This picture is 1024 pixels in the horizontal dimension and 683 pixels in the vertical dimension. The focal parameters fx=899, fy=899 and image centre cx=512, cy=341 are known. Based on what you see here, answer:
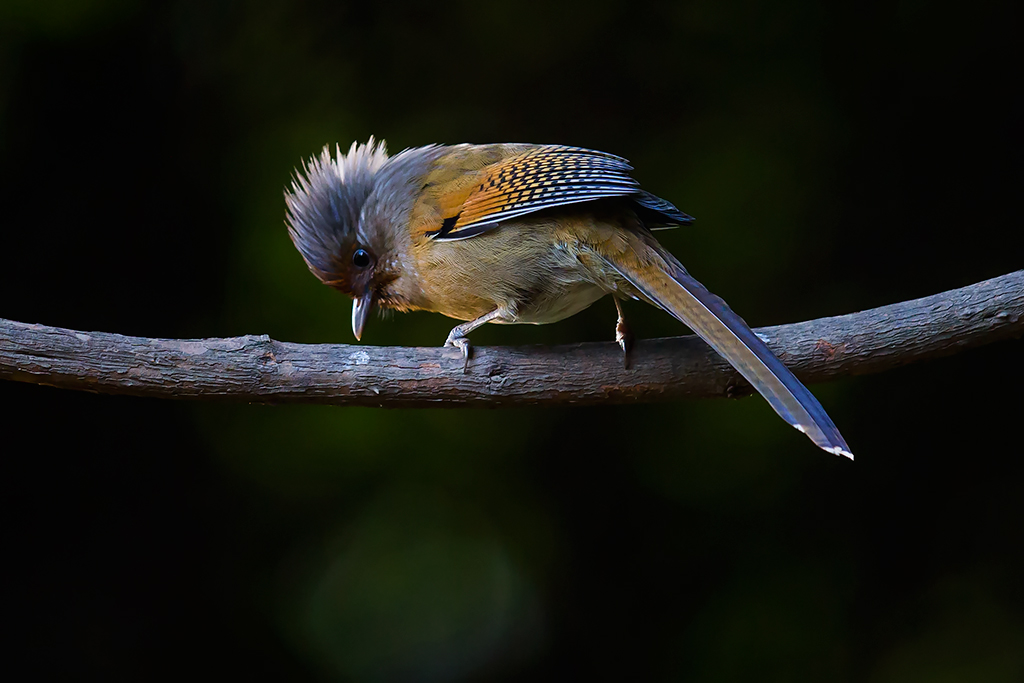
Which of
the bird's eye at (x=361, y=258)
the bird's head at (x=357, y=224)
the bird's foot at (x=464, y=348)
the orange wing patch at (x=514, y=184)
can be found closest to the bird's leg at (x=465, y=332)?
the bird's foot at (x=464, y=348)

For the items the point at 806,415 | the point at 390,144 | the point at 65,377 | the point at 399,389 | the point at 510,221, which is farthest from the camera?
the point at 390,144

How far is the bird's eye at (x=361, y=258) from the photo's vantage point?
336 cm

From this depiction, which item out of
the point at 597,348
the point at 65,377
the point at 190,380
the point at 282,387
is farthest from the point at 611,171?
the point at 65,377

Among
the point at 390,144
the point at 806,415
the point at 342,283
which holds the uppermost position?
the point at 390,144

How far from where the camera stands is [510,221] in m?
3.01

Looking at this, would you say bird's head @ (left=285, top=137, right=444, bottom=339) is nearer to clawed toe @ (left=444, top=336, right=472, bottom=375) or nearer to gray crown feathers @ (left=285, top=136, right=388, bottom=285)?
gray crown feathers @ (left=285, top=136, right=388, bottom=285)

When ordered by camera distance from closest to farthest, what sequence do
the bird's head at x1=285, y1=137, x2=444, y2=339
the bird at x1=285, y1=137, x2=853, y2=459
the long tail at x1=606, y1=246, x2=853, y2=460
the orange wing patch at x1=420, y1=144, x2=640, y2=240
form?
the long tail at x1=606, y1=246, x2=853, y2=460 < the bird at x1=285, y1=137, x2=853, y2=459 < the orange wing patch at x1=420, y1=144, x2=640, y2=240 < the bird's head at x1=285, y1=137, x2=444, y2=339

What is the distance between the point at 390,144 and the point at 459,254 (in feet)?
4.27

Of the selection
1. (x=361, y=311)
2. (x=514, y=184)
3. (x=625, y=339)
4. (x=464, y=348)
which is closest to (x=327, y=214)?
(x=361, y=311)

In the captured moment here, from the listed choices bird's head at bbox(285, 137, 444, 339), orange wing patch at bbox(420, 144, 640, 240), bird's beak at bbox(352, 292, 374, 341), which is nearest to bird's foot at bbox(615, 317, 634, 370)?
orange wing patch at bbox(420, 144, 640, 240)

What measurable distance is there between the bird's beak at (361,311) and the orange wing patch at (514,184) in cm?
41

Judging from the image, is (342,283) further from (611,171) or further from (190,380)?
(611,171)

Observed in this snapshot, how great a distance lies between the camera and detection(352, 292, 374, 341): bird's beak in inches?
133

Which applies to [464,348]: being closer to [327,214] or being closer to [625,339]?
[625,339]
